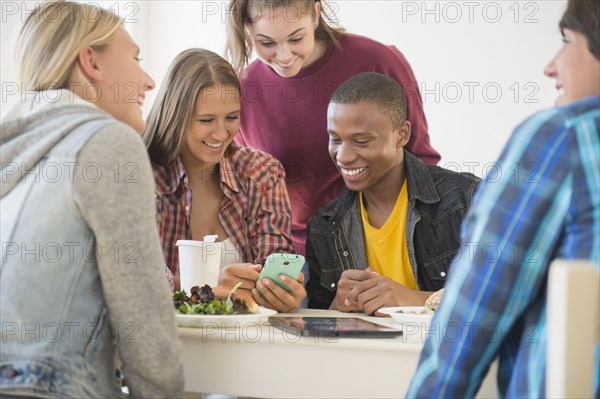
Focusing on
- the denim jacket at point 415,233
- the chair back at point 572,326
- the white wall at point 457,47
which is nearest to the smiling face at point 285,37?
the denim jacket at point 415,233

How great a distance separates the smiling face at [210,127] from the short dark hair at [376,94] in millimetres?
281

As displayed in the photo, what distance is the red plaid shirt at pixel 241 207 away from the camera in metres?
2.05

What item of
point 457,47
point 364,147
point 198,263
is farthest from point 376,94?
point 457,47

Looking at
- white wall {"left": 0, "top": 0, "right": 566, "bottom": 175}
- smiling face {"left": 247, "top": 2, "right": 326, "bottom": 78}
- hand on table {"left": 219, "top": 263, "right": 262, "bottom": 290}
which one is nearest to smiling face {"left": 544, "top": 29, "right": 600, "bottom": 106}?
hand on table {"left": 219, "top": 263, "right": 262, "bottom": 290}

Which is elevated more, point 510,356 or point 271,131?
point 271,131

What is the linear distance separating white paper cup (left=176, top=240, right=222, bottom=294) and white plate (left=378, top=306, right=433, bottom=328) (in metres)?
0.34

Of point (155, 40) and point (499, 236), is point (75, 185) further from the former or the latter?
point (155, 40)

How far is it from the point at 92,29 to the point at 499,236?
0.82 m

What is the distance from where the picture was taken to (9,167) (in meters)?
1.16

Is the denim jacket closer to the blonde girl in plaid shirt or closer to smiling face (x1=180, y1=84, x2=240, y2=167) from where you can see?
the blonde girl in plaid shirt

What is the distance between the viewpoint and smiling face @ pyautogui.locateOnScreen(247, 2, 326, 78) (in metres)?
2.23

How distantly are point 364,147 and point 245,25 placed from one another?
21.0 inches

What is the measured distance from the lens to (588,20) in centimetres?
93

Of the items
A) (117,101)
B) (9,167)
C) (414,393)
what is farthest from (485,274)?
(117,101)
